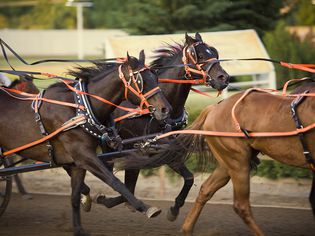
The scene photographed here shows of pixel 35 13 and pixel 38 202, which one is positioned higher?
pixel 38 202

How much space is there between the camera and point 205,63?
7750 mm

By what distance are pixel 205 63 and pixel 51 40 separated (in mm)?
35180

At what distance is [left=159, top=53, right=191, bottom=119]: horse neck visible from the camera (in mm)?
7664

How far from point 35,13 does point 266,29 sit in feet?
110

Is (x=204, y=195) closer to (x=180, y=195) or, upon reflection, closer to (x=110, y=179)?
(x=110, y=179)

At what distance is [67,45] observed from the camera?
41.7 metres

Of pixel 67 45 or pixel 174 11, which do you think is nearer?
pixel 174 11

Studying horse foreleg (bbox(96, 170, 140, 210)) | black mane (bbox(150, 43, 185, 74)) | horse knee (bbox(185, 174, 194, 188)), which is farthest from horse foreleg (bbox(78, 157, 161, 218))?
black mane (bbox(150, 43, 185, 74))

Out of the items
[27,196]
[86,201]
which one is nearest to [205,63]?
[86,201]

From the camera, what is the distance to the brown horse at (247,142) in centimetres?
629

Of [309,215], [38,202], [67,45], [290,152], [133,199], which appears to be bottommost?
[67,45]

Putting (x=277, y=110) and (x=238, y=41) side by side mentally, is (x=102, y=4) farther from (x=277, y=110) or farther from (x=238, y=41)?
(x=277, y=110)

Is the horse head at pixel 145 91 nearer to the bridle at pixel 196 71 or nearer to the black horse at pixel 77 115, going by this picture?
the black horse at pixel 77 115

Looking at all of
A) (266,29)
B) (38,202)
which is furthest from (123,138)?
(266,29)
